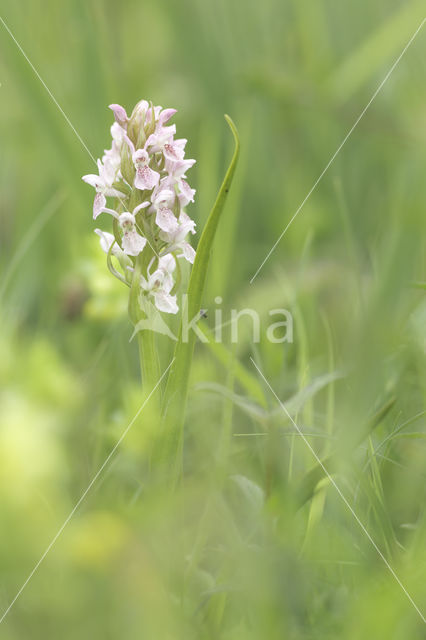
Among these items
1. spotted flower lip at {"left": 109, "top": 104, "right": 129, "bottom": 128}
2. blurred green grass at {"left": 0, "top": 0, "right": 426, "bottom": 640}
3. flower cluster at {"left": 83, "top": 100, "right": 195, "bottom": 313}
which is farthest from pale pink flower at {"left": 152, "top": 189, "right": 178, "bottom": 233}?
blurred green grass at {"left": 0, "top": 0, "right": 426, "bottom": 640}

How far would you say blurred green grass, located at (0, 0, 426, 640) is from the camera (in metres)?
0.62

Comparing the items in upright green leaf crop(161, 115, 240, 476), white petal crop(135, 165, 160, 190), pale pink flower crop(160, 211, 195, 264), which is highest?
white petal crop(135, 165, 160, 190)

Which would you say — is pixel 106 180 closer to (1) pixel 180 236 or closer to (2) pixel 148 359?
(1) pixel 180 236

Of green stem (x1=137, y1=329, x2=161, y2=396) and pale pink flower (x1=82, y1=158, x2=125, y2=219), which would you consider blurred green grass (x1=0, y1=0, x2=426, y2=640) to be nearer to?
green stem (x1=137, y1=329, x2=161, y2=396)

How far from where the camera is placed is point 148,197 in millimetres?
826

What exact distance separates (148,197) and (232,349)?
0.77 ft

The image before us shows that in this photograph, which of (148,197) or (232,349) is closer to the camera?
(148,197)

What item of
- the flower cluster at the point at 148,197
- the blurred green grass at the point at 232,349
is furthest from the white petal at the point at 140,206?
the blurred green grass at the point at 232,349

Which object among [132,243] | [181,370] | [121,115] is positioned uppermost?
[121,115]

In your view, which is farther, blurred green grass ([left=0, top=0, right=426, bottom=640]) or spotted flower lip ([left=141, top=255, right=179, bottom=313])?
spotted flower lip ([left=141, top=255, right=179, bottom=313])

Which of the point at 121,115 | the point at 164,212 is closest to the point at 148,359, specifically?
the point at 164,212

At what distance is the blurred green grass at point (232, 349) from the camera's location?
622 mm

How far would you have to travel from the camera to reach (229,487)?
0.96 metres

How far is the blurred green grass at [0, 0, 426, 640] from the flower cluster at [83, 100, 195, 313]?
0.60 ft
